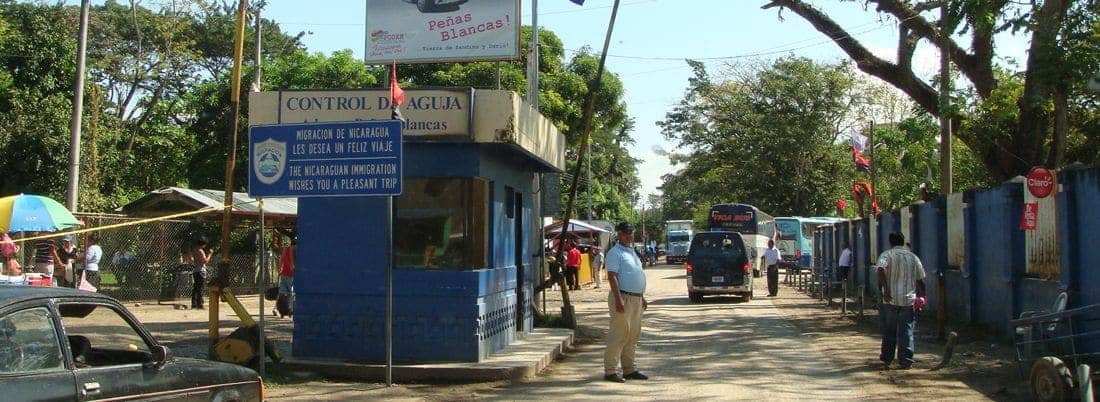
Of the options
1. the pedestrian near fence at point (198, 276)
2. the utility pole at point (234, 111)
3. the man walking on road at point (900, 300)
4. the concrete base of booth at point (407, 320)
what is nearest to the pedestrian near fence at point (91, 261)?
the pedestrian near fence at point (198, 276)

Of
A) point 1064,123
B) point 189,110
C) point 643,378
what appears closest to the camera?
point 643,378

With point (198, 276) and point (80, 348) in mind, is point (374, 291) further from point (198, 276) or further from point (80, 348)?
point (198, 276)

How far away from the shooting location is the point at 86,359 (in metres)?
5.54

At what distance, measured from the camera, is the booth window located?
11180 millimetres

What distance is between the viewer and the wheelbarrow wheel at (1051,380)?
832 centimetres

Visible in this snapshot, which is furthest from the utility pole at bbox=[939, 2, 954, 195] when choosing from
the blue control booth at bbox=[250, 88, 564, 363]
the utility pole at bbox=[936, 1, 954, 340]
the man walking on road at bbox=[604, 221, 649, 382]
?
the blue control booth at bbox=[250, 88, 564, 363]

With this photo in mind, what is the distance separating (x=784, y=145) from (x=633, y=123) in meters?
13.0

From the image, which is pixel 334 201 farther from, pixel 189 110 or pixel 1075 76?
pixel 189 110

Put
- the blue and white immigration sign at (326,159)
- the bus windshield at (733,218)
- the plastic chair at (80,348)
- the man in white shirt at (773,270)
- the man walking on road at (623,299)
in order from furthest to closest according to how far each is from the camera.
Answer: the bus windshield at (733,218) → the man in white shirt at (773,270) → the man walking on road at (623,299) → the blue and white immigration sign at (326,159) → the plastic chair at (80,348)

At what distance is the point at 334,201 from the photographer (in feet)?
36.9

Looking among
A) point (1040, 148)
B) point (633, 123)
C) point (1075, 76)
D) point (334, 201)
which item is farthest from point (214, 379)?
point (633, 123)

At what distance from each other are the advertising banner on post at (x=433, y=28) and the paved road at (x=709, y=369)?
15.3 feet

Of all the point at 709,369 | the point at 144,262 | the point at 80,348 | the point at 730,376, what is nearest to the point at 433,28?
the point at 709,369

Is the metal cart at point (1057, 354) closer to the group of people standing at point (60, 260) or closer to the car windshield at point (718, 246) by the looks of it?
the group of people standing at point (60, 260)
